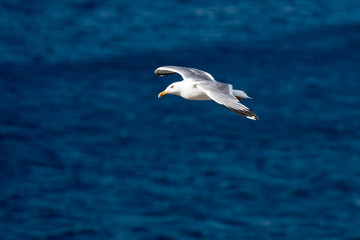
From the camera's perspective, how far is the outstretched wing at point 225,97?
51.2 ft

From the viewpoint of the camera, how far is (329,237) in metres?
72.4

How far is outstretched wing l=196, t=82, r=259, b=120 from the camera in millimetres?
15599

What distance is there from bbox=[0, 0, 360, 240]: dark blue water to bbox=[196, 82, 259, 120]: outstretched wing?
57.2 metres

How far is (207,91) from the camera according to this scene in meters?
17.0

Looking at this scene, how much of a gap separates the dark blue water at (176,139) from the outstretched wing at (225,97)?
57.2 meters

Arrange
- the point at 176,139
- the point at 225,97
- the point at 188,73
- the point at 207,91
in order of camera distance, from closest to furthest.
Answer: the point at 225,97, the point at 207,91, the point at 188,73, the point at 176,139

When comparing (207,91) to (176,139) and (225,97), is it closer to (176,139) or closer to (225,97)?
(225,97)

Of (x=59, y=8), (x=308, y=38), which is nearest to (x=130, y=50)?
(x=59, y=8)

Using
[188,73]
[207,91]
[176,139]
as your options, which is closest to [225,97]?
[207,91]

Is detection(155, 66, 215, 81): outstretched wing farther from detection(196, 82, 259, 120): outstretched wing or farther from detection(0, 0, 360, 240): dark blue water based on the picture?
detection(0, 0, 360, 240): dark blue water

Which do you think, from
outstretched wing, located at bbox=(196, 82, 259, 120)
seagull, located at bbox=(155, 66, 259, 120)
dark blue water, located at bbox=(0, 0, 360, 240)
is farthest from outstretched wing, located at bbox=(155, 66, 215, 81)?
dark blue water, located at bbox=(0, 0, 360, 240)

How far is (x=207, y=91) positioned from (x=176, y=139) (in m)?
65.1

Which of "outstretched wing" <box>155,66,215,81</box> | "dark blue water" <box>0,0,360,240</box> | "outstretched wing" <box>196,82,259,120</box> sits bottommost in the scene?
"outstretched wing" <box>196,82,259,120</box>

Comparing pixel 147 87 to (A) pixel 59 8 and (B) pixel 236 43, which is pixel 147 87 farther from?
(A) pixel 59 8
